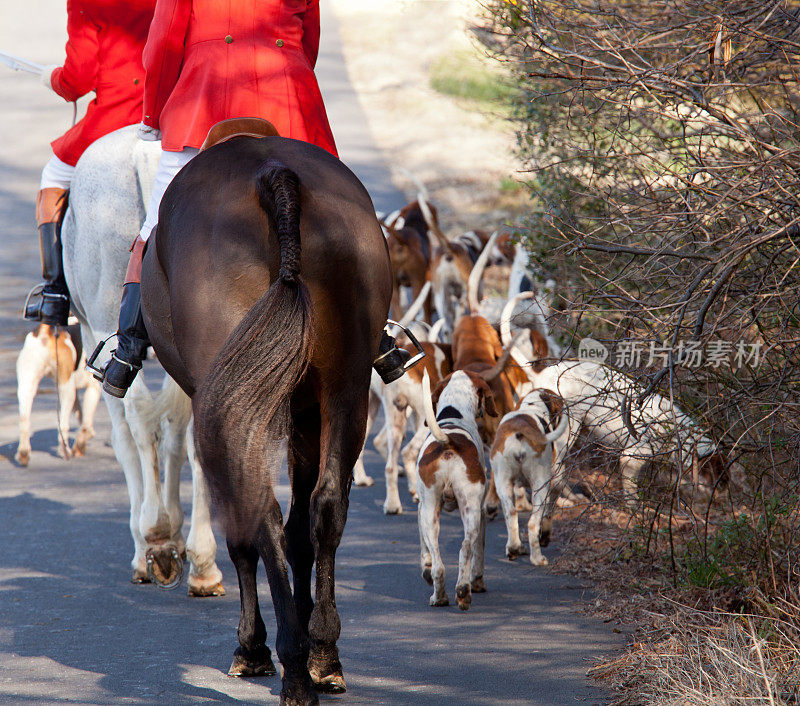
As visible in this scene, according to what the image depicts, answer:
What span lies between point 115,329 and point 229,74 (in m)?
1.95

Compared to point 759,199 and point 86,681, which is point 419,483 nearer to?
point 86,681

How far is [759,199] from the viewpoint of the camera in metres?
4.40

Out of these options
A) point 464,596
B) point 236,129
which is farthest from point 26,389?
point 236,129

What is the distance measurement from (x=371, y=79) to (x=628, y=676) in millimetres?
29789

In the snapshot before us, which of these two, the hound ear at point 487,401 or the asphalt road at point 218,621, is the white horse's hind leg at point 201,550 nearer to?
the asphalt road at point 218,621

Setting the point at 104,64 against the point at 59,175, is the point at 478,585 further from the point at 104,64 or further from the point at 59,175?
the point at 104,64

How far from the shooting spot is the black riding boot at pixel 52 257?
6719mm

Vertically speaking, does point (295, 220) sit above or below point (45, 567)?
above

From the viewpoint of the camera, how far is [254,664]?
4.55 m

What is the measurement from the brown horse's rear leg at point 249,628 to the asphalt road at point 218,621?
6cm

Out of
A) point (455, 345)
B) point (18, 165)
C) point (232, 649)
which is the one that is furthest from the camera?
point (18, 165)

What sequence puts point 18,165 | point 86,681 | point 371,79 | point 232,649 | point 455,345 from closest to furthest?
point 86,681 → point 232,649 → point 455,345 → point 18,165 → point 371,79

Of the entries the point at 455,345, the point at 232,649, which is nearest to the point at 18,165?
the point at 455,345

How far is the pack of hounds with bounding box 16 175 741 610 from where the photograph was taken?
5207 mm
